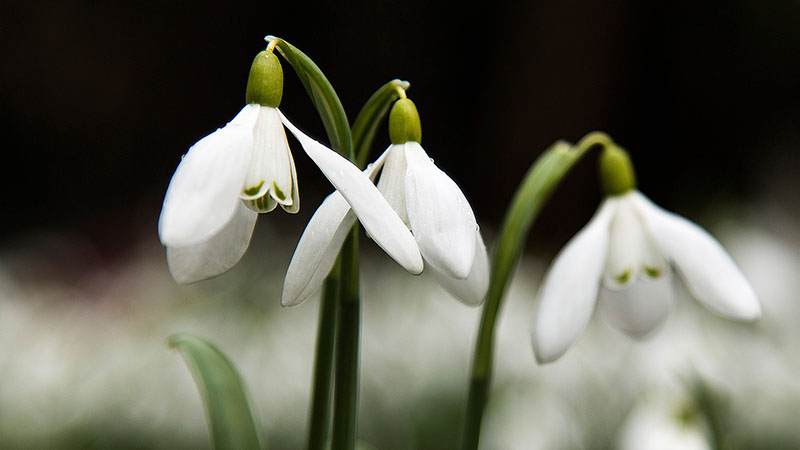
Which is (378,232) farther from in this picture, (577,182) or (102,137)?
(102,137)

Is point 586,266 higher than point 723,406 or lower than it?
higher

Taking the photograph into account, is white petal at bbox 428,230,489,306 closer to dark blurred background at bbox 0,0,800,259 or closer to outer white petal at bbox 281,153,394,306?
outer white petal at bbox 281,153,394,306

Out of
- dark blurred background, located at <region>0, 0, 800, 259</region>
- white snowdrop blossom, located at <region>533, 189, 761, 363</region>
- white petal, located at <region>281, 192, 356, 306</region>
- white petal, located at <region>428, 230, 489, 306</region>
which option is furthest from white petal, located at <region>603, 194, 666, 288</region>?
dark blurred background, located at <region>0, 0, 800, 259</region>

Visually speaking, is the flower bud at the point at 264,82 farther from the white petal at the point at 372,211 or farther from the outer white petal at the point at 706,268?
the outer white petal at the point at 706,268

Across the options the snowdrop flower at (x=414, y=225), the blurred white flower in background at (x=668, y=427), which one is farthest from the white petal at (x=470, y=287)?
the blurred white flower in background at (x=668, y=427)

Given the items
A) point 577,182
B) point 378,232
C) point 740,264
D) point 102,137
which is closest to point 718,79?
point 577,182

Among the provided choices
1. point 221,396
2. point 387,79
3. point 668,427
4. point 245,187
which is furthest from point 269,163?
point 387,79

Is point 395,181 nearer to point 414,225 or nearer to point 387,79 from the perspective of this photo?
point 414,225
